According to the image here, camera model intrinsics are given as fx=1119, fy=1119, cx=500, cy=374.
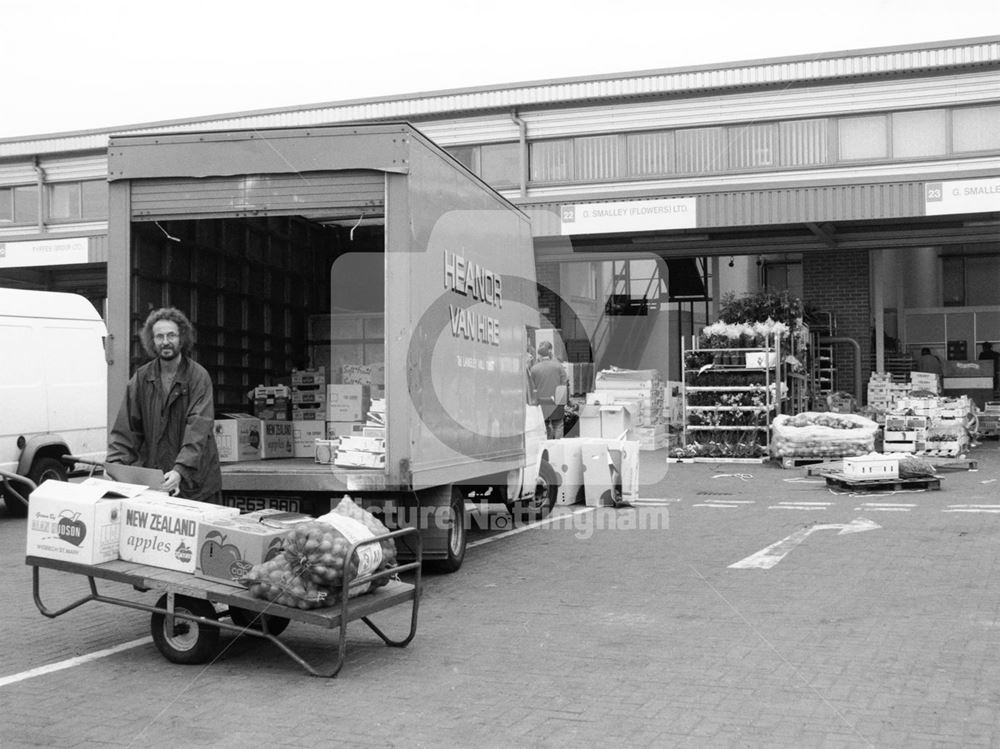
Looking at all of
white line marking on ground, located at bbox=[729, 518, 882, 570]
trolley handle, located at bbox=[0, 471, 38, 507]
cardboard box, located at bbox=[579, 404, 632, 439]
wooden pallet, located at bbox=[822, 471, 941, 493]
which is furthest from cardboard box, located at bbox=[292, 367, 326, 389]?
cardboard box, located at bbox=[579, 404, 632, 439]

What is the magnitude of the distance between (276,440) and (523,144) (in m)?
15.6

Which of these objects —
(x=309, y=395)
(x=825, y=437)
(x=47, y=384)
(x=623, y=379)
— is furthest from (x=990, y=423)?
(x=47, y=384)

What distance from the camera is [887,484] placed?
1543 centimetres

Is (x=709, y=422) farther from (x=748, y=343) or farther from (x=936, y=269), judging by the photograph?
(x=936, y=269)

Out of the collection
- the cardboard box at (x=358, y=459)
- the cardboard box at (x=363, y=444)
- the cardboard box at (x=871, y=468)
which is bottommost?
the cardboard box at (x=871, y=468)

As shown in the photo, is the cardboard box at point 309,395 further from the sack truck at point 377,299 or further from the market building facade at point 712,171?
the market building facade at point 712,171

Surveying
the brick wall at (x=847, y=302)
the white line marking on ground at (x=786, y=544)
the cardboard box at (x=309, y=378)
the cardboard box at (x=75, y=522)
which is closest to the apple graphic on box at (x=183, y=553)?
the cardboard box at (x=75, y=522)

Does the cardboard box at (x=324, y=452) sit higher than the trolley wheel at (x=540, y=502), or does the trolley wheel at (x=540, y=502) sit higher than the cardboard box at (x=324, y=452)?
the cardboard box at (x=324, y=452)

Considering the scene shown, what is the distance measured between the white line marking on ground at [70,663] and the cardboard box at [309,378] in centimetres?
498

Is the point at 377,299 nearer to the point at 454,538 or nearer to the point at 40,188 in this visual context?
the point at 454,538

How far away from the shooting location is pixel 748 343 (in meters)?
20.7

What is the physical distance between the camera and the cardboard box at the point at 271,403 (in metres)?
11.3

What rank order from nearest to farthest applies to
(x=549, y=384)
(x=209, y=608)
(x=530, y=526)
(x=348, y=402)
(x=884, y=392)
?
(x=209, y=608) → (x=348, y=402) → (x=530, y=526) → (x=549, y=384) → (x=884, y=392)

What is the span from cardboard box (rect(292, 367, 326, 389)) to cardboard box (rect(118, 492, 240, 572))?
5217 mm
